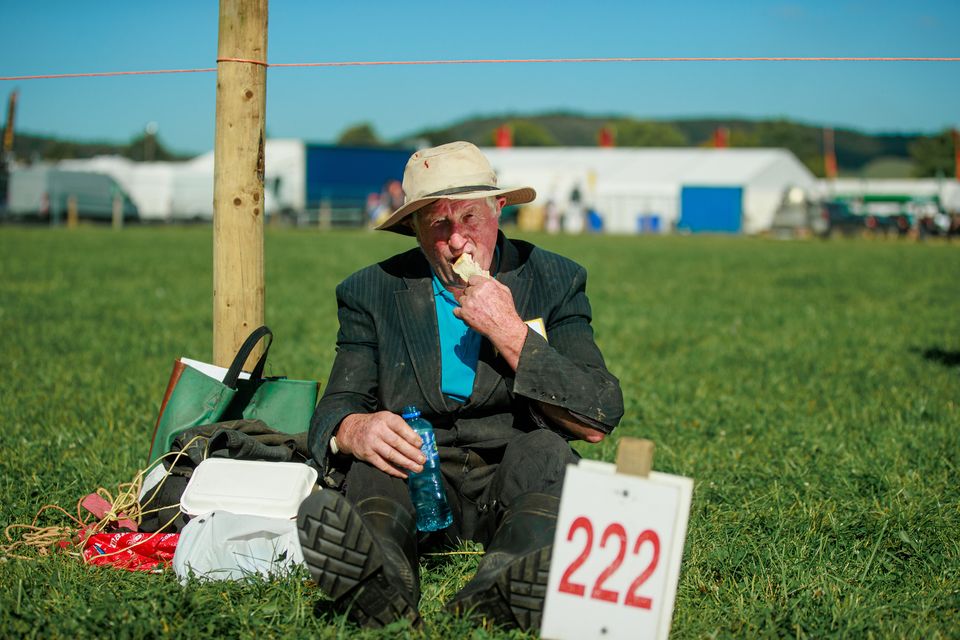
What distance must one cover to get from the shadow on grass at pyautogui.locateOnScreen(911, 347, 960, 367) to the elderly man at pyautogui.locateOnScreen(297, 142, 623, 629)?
19.7 feet

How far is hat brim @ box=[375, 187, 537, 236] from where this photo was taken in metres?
3.38

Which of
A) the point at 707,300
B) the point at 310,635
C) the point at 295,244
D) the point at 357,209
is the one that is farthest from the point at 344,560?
the point at 357,209

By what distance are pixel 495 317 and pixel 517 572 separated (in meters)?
0.82

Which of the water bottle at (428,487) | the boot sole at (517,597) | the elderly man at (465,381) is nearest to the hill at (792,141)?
the elderly man at (465,381)

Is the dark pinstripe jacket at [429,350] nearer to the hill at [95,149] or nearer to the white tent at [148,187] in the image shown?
the white tent at [148,187]

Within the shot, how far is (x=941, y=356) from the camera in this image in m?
8.97

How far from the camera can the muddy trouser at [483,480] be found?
327 cm

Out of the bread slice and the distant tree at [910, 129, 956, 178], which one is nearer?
the bread slice

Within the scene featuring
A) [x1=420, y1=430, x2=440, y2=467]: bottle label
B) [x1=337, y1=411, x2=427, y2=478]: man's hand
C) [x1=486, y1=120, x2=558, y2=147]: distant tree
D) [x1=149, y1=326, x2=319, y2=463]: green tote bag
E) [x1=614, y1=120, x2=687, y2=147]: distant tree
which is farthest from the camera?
[x1=486, y1=120, x2=558, y2=147]: distant tree

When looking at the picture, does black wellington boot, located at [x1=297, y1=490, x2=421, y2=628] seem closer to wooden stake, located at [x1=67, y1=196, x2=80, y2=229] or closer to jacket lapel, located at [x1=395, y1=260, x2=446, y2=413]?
jacket lapel, located at [x1=395, y1=260, x2=446, y2=413]

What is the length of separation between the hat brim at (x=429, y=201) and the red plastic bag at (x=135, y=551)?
131 cm

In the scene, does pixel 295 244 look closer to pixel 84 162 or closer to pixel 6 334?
pixel 6 334

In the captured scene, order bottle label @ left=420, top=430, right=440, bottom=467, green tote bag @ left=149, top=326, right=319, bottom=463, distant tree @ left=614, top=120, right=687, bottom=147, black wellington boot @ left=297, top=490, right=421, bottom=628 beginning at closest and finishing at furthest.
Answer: black wellington boot @ left=297, top=490, right=421, bottom=628
bottle label @ left=420, top=430, right=440, bottom=467
green tote bag @ left=149, top=326, right=319, bottom=463
distant tree @ left=614, top=120, right=687, bottom=147

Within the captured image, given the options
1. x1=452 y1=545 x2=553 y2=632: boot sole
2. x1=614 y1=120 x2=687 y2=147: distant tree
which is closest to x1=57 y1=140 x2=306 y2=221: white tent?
x1=452 y1=545 x2=553 y2=632: boot sole
